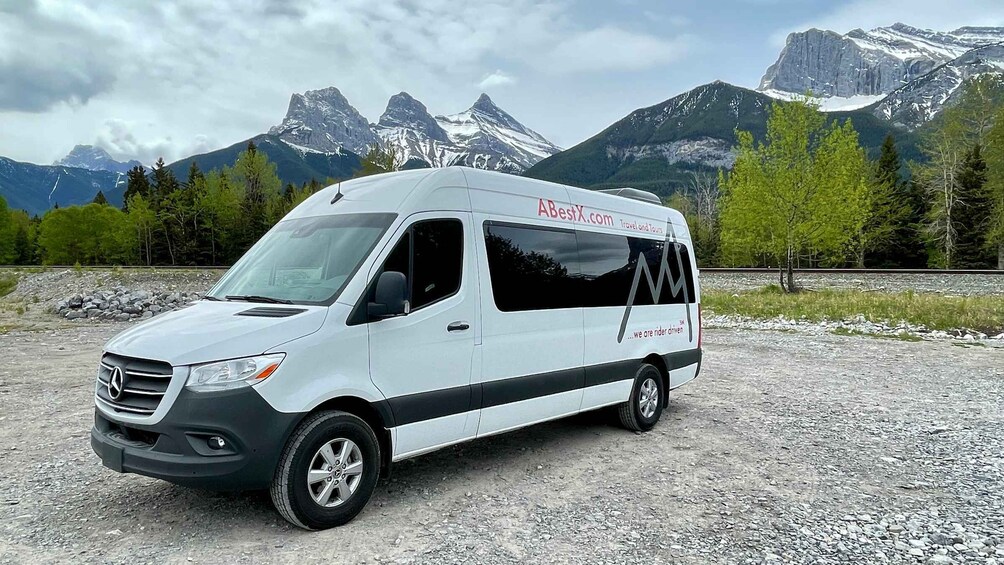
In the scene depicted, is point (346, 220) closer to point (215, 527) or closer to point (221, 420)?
point (221, 420)

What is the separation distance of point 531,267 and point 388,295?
1873 mm

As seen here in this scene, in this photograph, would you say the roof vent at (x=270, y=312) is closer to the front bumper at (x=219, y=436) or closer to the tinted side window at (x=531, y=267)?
the front bumper at (x=219, y=436)

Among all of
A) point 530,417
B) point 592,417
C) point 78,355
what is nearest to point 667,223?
point 592,417

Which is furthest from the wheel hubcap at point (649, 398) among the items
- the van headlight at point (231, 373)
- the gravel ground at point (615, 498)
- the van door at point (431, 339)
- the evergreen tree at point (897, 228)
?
the evergreen tree at point (897, 228)

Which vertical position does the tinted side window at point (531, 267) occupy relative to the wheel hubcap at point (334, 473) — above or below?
above

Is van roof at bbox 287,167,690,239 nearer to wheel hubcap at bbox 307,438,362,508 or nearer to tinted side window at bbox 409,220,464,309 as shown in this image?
tinted side window at bbox 409,220,464,309

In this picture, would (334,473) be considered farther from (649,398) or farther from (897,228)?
(897,228)

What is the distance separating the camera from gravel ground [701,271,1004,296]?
23.8 metres

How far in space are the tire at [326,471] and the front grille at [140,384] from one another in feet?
3.06

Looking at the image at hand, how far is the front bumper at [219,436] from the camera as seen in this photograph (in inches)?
152

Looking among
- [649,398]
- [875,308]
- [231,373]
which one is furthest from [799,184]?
[231,373]

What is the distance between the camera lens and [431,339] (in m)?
4.85

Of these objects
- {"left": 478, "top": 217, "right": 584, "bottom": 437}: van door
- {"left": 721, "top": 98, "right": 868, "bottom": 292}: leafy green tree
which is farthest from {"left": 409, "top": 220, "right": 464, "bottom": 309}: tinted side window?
{"left": 721, "top": 98, "right": 868, "bottom": 292}: leafy green tree

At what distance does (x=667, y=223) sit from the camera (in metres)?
8.24
